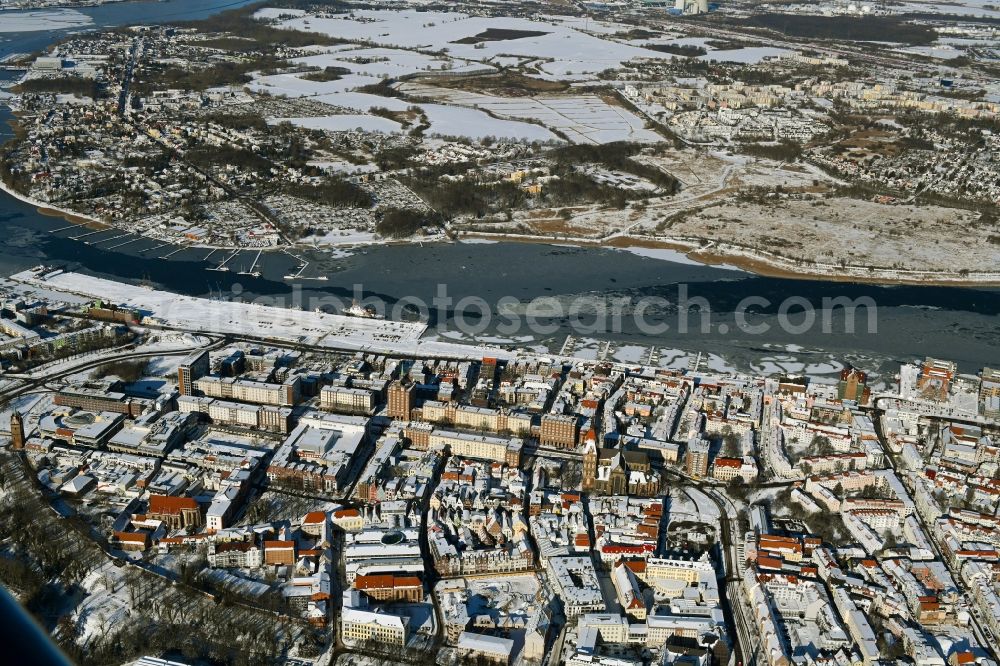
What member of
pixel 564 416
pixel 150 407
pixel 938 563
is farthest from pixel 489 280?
pixel 938 563

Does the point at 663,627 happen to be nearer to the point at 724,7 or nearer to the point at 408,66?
the point at 408,66

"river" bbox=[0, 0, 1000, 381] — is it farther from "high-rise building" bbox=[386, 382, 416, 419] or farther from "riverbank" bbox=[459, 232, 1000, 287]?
"high-rise building" bbox=[386, 382, 416, 419]

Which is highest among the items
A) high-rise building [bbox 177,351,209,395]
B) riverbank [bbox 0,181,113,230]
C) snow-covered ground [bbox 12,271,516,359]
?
riverbank [bbox 0,181,113,230]

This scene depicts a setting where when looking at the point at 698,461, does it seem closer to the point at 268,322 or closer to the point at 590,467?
the point at 590,467

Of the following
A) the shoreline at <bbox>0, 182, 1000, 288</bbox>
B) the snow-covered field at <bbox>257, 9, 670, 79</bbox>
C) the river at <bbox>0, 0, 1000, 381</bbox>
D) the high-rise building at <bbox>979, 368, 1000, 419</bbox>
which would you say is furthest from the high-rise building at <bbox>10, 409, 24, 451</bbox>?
the snow-covered field at <bbox>257, 9, 670, 79</bbox>

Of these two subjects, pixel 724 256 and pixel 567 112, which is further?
pixel 567 112

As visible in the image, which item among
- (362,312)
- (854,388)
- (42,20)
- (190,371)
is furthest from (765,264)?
(42,20)

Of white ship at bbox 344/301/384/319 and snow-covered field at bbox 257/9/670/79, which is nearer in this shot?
white ship at bbox 344/301/384/319

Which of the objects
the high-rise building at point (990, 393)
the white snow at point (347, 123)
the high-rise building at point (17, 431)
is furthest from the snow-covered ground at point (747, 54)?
the high-rise building at point (17, 431)
